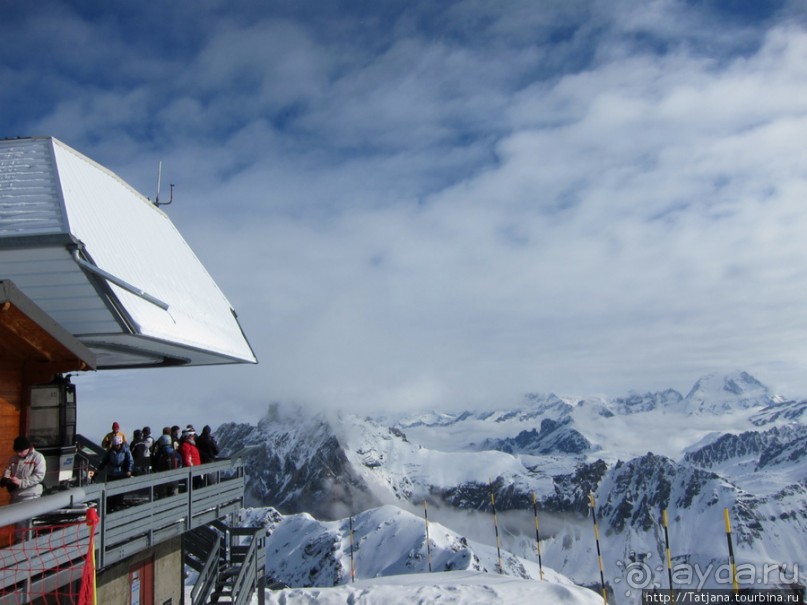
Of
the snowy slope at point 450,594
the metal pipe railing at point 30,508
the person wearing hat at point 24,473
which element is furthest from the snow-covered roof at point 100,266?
the snowy slope at point 450,594

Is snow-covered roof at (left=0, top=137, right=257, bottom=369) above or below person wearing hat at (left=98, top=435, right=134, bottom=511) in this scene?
above

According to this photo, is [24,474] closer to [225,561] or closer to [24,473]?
[24,473]

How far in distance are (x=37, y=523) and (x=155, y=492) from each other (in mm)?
4607

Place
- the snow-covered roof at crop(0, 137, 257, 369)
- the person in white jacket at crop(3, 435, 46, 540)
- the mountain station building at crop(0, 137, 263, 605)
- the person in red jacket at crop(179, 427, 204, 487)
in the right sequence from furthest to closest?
the person in red jacket at crop(179, 427, 204, 487), the snow-covered roof at crop(0, 137, 257, 369), the mountain station building at crop(0, 137, 263, 605), the person in white jacket at crop(3, 435, 46, 540)

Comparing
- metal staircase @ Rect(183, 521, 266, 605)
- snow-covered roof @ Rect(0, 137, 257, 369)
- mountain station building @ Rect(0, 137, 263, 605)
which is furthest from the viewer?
metal staircase @ Rect(183, 521, 266, 605)

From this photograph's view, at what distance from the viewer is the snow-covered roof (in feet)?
46.9

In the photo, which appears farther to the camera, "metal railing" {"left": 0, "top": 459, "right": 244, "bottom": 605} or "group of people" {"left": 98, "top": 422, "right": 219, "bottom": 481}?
"group of people" {"left": 98, "top": 422, "right": 219, "bottom": 481}

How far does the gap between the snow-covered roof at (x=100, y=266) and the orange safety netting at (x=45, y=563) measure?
534cm

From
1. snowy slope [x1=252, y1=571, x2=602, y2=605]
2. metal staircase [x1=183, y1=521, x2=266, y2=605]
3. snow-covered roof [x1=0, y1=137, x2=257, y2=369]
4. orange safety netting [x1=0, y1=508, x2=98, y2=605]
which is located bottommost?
snowy slope [x1=252, y1=571, x2=602, y2=605]

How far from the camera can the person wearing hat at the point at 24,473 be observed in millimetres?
9445

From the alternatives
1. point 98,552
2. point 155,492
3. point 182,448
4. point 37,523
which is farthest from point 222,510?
point 37,523

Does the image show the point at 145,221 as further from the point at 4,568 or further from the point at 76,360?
the point at 4,568

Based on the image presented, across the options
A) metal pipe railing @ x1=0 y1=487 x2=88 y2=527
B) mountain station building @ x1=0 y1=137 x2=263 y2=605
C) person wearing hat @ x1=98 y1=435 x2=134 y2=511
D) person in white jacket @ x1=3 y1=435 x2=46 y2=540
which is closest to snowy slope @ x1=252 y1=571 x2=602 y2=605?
mountain station building @ x1=0 y1=137 x2=263 y2=605

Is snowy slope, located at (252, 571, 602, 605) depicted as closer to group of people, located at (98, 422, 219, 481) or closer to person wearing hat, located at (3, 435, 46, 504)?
group of people, located at (98, 422, 219, 481)
